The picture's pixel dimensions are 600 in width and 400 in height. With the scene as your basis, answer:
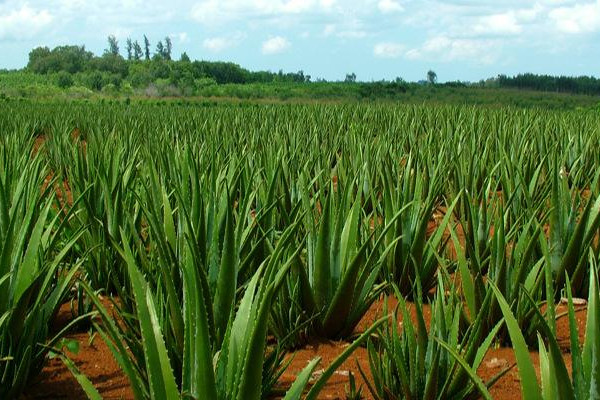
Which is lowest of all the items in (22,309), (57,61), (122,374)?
(122,374)

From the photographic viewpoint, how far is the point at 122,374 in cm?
215

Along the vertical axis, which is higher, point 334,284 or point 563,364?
point 563,364

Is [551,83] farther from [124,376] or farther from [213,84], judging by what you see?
[124,376]

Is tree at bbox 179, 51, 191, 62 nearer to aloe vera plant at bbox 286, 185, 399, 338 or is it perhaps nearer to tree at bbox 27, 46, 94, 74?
tree at bbox 27, 46, 94, 74

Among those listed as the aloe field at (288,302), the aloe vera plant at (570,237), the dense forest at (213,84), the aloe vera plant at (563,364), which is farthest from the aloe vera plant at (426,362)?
the dense forest at (213,84)

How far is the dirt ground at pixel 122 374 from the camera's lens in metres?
2.02

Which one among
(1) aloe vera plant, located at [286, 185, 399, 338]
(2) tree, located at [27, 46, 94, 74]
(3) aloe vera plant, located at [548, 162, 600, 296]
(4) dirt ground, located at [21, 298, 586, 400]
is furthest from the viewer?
(2) tree, located at [27, 46, 94, 74]

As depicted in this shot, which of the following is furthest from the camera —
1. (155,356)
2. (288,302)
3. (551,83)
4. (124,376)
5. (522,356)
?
(551,83)

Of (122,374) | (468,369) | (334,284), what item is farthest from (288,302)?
(468,369)

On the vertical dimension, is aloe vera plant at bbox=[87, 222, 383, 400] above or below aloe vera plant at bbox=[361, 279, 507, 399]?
above

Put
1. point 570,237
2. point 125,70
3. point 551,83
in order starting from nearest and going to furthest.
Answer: point 570,237, point 551,83, point 125,70

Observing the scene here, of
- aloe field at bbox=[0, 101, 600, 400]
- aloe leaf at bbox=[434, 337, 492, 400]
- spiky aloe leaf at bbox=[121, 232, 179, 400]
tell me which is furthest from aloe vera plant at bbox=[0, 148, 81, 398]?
aloe leaf at bbox=[434, 337, 492, 400]

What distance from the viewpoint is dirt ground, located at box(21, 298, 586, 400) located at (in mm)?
2021

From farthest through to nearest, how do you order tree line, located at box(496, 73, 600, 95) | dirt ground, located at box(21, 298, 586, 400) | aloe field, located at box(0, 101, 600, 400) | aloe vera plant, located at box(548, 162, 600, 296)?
1. tree line, located at box(496, 73, 600, 95)
2. aloe vera plant, located at box(548, 162, 600, 296)
3. dirt ground, located at box(21, 298, 586, 400)
4. aloe field, located at box(0, 101, 600, 400)
